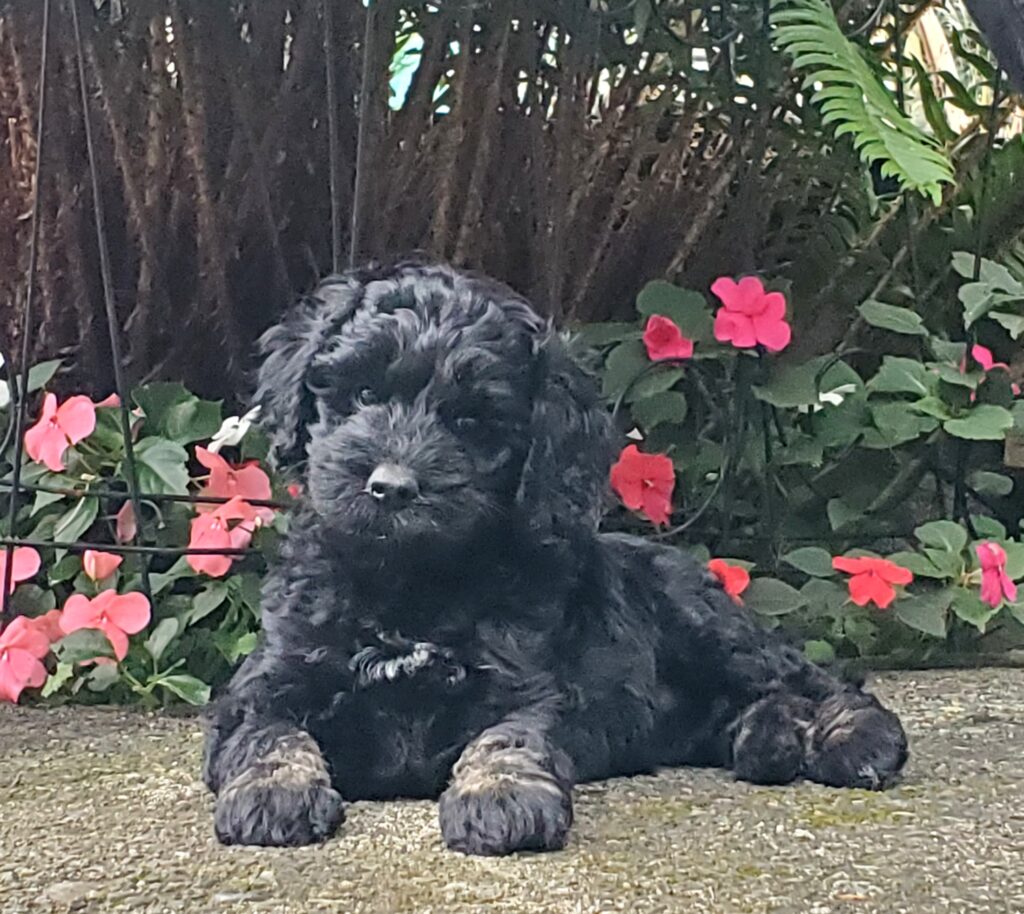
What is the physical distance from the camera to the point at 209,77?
423 cm

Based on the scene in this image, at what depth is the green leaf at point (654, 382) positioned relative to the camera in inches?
161

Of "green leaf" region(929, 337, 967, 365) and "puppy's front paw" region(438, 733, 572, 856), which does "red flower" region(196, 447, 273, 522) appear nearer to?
"puppy's front paw" region(438, 733, 572, 856)

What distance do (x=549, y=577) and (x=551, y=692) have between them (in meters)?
0.22

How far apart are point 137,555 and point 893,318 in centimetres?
210

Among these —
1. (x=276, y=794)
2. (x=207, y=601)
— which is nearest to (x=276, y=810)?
(x=276, y=794)

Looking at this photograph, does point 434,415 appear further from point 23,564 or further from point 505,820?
point 23,564

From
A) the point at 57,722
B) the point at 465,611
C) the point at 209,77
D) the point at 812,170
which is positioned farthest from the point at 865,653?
the point at 209,77

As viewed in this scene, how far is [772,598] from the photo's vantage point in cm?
401

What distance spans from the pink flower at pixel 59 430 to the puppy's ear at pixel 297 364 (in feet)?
2.96

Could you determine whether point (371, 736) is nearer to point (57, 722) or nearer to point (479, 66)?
point (57, 722)

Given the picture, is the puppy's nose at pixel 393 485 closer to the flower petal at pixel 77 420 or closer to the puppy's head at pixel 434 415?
the puppy's head at pixel 434 415

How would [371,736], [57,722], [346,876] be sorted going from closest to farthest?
1. [346,876]
2. [371,736]
3. [57,722]

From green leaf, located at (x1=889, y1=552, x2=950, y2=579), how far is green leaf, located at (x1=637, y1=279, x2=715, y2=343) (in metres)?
0.76

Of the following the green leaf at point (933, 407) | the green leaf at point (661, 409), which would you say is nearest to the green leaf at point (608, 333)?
the green leaf at point (661, 409)
